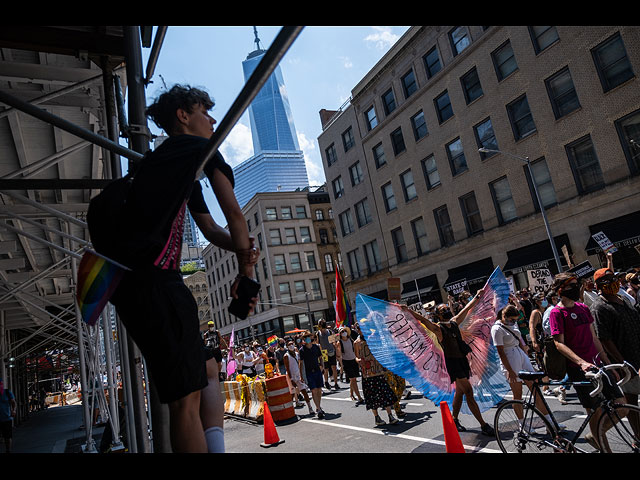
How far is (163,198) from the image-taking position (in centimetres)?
185

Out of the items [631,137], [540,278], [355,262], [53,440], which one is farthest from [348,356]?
[355,262]

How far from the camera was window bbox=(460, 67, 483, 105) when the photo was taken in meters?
27.9

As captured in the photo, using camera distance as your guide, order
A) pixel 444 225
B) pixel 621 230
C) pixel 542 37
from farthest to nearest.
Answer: pixel 444 225 → pixel 542 37 → pixel 621 230

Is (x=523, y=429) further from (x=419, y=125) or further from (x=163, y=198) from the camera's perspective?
(x=419, y=125)

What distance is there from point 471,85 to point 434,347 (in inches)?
929

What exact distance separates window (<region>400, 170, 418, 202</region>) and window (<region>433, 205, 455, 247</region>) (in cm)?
239

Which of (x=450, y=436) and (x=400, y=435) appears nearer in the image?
(x=450, y=436)

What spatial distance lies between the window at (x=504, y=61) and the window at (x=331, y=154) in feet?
58.4

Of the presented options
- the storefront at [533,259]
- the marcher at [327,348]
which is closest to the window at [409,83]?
the storefront at [533,259]

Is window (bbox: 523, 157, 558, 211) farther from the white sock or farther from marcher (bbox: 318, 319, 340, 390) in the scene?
the white sock

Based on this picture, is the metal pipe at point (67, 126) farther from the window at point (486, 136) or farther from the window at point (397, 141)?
the window at point (397, 141)

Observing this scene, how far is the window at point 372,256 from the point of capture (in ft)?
126

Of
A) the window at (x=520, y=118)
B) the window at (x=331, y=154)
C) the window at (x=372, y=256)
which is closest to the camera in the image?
the window at (x=520, y=118)

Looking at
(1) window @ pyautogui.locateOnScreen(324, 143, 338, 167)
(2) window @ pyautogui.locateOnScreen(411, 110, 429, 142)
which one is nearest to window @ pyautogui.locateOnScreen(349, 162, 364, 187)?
(1) window @ pyautogui.locateOnScreen(324, 143, 338, 167)
